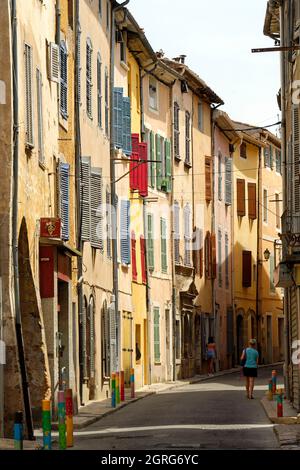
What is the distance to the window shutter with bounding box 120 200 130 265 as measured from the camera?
43656mm

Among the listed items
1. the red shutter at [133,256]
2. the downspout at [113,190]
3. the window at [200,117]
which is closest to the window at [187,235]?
the window at [200,117]

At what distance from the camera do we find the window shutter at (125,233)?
43656mm

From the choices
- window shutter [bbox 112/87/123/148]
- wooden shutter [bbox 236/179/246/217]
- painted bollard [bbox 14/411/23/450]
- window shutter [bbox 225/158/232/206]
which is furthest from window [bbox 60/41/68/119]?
wooden shutter [bbox 236/179/246/217]

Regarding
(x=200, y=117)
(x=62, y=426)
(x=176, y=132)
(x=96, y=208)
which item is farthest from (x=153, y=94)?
(x=62, y=426)

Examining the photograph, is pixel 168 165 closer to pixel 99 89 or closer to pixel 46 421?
pixel 99 89

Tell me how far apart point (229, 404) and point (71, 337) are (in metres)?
5.44

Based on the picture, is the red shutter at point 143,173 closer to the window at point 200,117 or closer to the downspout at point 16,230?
the window at point 200,117

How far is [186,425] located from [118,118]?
16256mm

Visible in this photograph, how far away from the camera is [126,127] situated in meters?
43.7

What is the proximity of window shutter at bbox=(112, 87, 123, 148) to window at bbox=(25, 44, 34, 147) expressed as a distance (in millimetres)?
14833

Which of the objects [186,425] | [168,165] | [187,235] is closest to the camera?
[186,425]

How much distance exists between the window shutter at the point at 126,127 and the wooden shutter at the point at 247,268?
27.6 meters

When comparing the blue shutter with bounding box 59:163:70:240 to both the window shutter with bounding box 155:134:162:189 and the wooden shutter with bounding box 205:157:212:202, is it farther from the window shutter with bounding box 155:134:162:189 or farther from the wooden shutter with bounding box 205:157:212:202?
the wooden shutter with bounding box 205:157:212:202
